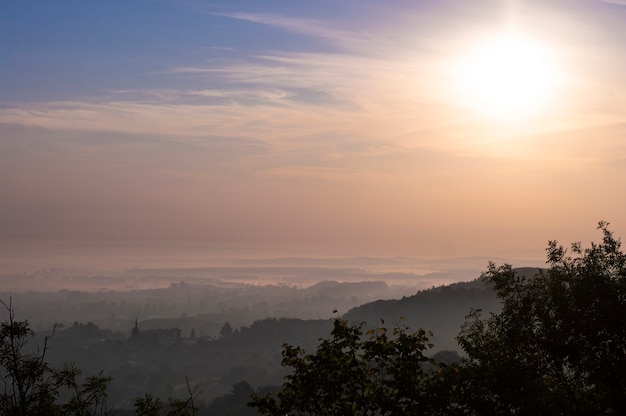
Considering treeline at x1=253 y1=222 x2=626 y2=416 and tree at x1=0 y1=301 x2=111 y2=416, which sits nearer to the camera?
treeline at x1=253 y1=222 x2=626 y2=416

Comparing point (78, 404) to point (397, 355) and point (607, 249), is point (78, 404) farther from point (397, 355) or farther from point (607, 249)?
point (607, 249)

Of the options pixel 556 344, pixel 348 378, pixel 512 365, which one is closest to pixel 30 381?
pixel 348 378

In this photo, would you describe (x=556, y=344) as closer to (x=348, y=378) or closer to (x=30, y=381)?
(x=348, y=378)

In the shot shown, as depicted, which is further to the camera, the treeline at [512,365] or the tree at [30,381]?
the tree at [30,381]

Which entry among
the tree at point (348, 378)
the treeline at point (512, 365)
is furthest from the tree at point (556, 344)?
the tree at point (348, 378)

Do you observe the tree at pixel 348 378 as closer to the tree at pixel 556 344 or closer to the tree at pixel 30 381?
the tree at pixel 556 344

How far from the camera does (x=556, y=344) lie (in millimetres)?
25078

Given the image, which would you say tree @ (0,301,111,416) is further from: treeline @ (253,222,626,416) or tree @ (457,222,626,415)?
tree @ (457,222,626,415)

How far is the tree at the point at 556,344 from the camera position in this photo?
23469mm

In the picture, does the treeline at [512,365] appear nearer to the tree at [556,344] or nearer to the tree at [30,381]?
the tree at [556,344]

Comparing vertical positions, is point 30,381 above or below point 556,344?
below

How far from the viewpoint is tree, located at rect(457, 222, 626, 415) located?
23.5 m

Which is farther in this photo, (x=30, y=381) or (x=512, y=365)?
(x=30, y=381)

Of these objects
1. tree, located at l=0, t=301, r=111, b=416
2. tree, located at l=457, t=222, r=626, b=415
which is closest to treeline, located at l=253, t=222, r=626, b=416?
tree, located at l=457, t=222, r=626, b=415
